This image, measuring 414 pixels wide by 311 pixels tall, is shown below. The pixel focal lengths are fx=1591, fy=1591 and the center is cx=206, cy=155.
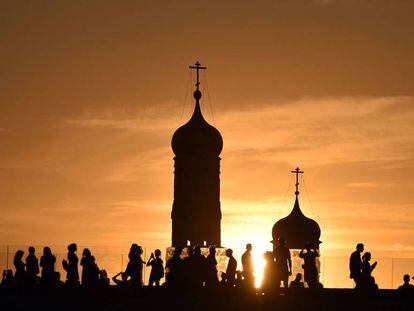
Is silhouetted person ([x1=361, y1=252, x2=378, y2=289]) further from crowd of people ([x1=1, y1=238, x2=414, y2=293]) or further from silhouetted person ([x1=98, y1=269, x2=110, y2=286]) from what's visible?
silhouetted person ([x1=98, y1=269, x2=110, y2=286])

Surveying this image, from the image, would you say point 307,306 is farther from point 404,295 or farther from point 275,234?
point 275,234

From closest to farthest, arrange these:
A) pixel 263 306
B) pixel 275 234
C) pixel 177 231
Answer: pixel 263 306 → pixel 177 231 → pixel 275 234

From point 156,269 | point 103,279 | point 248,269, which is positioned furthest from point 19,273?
point 248,269

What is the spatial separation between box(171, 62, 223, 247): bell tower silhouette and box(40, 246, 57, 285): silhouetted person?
38046 millimetres

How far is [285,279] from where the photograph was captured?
57906 mm

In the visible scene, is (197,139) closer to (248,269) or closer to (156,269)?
(156,269)

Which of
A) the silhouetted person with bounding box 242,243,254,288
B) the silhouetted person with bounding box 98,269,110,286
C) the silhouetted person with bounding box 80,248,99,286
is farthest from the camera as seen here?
the silhouetted person with bounding box 98,269,110,286

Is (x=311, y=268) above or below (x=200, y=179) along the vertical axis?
below

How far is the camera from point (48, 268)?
58.7 meters

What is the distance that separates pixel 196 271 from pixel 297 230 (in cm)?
4404

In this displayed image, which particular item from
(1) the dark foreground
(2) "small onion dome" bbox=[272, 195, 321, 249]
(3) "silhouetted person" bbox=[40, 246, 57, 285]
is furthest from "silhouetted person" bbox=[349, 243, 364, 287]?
(2) "small onion dome" bbox=[272, 195, 321, 249]

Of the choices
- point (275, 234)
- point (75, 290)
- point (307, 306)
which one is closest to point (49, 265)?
point (75, 290)

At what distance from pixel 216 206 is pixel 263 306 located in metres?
41.2

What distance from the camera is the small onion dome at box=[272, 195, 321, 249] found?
102m
